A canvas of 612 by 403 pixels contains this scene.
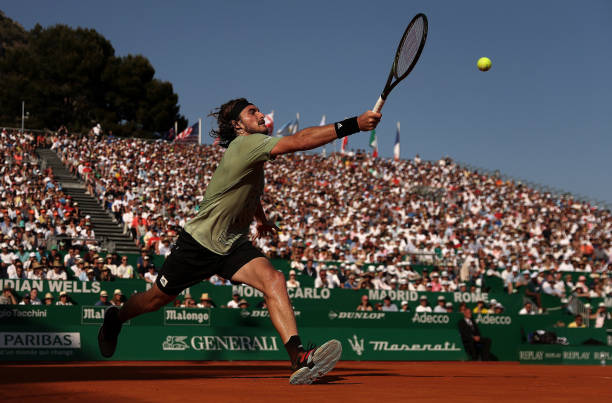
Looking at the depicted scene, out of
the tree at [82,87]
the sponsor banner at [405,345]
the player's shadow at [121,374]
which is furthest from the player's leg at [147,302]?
the tree at [82,87]

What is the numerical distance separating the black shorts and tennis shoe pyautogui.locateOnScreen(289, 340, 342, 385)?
95 centimetres

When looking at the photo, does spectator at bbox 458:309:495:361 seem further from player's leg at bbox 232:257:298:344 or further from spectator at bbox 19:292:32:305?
player's leg at bbox 232:257:298:344

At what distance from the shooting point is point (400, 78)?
5.90 meters

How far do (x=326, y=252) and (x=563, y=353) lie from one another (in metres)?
8.60

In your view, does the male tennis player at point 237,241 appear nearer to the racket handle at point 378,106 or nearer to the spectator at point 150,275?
the racket handle at point 378,106

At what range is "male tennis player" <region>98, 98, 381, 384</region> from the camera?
566 centimetres

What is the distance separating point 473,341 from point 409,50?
11.3m

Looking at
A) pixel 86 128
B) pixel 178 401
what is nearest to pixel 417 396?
pixel 178 401

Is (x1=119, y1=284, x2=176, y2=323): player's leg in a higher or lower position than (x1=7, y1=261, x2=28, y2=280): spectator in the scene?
lower

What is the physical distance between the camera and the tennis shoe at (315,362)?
544 cm

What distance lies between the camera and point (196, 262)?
600 centimetres

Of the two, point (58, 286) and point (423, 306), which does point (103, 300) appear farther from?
point (423, 306)

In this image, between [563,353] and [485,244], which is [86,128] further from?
[563,353]

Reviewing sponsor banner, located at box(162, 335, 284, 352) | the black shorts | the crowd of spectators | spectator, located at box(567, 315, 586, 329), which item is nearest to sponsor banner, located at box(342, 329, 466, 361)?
sponsor banner, located at box(162, 335, 284, 352)
